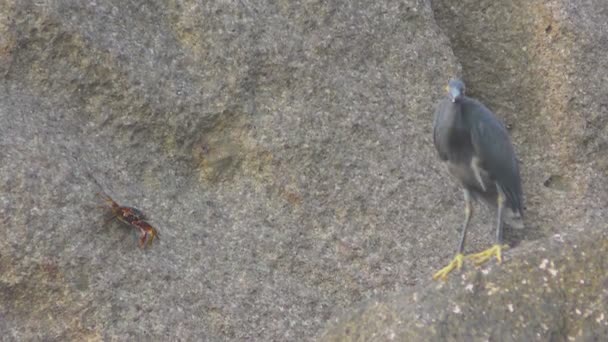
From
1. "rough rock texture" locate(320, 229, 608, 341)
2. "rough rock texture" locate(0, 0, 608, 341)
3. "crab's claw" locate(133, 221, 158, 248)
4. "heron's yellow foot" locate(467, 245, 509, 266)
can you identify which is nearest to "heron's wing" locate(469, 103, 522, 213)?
"heron's yellow foot" locate(467, 245, 509, 266)

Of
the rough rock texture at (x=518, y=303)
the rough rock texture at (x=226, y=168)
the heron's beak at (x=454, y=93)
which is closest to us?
the rough rock texture at (x=518, y=303)

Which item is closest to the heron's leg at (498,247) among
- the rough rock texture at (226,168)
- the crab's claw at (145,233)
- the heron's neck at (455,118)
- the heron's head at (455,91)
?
the heron's neck at (455,118)

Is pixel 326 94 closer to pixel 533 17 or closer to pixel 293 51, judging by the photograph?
pixel 293 51

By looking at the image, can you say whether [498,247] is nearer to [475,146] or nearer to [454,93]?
[475,146]

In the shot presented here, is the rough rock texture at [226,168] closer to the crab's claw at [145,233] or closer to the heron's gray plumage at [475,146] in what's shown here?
the crab's claw at [145,233]

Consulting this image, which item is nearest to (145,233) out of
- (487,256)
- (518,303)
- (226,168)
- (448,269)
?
(226,168)

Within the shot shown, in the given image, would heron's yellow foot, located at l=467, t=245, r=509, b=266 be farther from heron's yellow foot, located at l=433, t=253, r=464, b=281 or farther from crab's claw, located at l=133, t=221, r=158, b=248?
crab's claw, located at l=133, t=221, r=158, b=248
